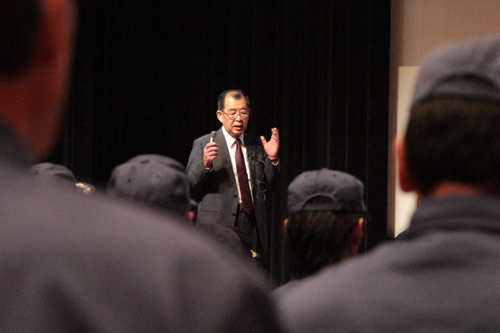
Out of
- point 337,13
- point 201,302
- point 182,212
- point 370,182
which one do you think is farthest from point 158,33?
point 201,302

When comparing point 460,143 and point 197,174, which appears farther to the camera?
point 197,174

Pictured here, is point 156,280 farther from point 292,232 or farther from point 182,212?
point 182,212

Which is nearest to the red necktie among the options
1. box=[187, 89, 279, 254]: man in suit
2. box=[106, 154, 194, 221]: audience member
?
box=[187, 89, 279, 254]: man in suit

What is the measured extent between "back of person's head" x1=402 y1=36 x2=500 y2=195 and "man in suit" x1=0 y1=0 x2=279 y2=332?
0.44 m

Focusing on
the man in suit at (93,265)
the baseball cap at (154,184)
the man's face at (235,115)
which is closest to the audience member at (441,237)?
the man in suit at (93,265)

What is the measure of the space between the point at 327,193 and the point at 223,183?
9.11 ft

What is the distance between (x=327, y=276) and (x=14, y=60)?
19.0 inches

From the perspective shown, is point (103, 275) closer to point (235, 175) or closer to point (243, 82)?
point (235, 175)

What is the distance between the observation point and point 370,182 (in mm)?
6125

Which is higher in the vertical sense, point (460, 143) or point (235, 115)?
point (460, 143)

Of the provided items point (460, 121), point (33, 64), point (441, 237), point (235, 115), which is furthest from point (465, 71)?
point (235, 115)

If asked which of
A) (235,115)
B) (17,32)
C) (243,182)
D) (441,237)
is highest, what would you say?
(17,32)

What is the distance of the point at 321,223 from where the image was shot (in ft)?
5.45

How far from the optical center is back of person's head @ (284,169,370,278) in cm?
164
